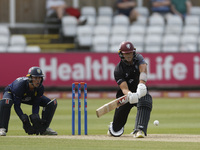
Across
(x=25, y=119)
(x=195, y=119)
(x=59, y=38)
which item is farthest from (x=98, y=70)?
(x=25, y=119)

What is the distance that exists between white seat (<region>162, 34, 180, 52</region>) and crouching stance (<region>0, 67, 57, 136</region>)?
10554 mm

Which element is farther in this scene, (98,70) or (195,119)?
(98,70)

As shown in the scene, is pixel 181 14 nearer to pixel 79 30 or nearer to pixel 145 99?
pixel 79 30

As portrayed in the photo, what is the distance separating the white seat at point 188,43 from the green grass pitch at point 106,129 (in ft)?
8.75

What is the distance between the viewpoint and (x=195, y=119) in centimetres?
1211

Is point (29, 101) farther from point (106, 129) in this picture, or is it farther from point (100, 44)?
point (100, 44)

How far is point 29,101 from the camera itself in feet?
30.9

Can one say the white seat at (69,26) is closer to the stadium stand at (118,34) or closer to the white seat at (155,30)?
the stadium stand at (118,34)

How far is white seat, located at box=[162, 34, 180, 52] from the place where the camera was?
64.1ft

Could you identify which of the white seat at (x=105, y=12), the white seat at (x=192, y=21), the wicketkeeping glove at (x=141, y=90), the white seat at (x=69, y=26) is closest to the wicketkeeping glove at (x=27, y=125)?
the wicketkeeping glove at (x=141, y=90)

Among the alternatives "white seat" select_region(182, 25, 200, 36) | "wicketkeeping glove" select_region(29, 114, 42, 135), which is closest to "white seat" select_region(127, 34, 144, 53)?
"white seat" select_region(182, 25, 200, 36)

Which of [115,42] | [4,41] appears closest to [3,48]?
[4,41]

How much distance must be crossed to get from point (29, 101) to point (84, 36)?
10.6 metres

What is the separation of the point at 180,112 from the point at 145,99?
5.03 m
